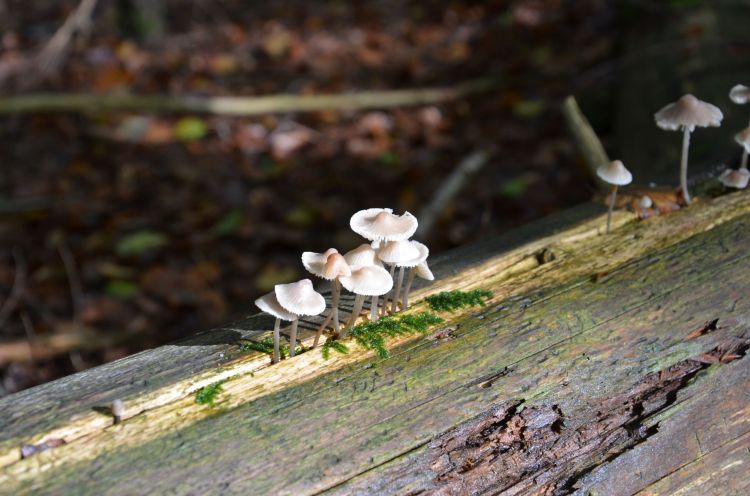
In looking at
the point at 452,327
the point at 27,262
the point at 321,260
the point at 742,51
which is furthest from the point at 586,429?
the point at 27,262

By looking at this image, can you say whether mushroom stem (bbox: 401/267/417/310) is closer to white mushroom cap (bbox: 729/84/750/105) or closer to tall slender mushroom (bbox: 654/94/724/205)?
tall slender mushroom (bbox: 654/94/724/205)

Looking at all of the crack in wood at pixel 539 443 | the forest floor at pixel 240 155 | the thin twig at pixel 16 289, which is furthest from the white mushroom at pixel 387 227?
the thin twig at pixel 16 289

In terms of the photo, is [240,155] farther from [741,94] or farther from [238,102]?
[741,94]

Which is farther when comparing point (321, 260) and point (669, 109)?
point (669, 109)

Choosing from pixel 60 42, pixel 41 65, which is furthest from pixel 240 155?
pixel 41 65

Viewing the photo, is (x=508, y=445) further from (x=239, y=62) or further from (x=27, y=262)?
(x=239, y=62)

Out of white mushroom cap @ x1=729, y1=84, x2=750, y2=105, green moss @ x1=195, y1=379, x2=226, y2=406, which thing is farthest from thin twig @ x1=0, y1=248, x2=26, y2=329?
white mushroom cap @ x1=729, y1=84, x2=750, y2=105
